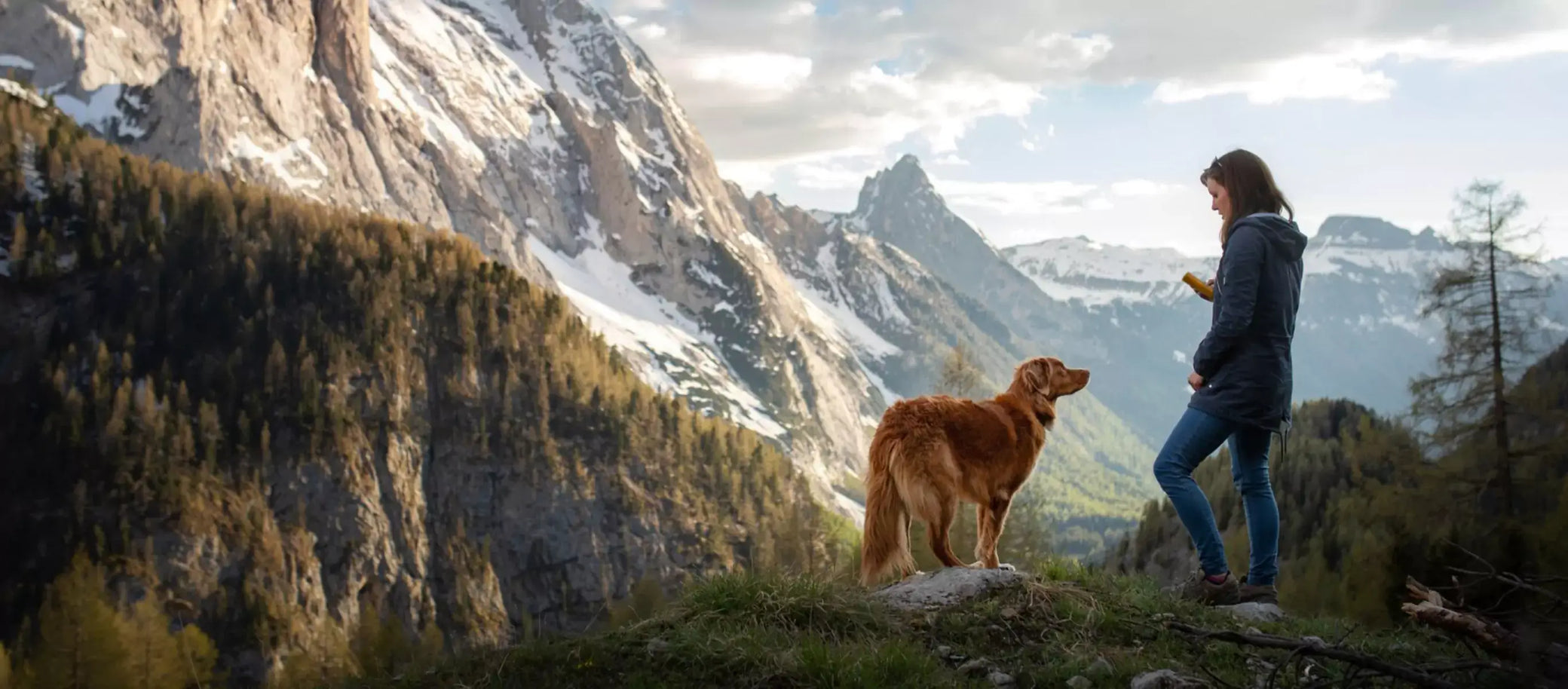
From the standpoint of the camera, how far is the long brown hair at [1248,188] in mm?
8031

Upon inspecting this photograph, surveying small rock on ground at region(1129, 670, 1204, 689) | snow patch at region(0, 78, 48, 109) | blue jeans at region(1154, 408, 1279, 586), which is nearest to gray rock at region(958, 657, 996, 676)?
small rock on ground at region(1129, 670, 1204, 689)

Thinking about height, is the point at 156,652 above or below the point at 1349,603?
below

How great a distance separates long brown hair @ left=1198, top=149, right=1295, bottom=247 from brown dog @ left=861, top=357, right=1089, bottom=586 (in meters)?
2.22

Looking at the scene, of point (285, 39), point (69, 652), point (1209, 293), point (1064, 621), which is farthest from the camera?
point (285, 39)

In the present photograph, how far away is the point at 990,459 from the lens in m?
9.07

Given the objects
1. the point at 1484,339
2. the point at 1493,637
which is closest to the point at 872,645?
the point at 1493,637

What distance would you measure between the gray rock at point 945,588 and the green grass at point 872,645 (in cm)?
15

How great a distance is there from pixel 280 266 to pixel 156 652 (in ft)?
286

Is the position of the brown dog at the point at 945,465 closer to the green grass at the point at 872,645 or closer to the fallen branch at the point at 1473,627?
the green grass at the point at 872,645

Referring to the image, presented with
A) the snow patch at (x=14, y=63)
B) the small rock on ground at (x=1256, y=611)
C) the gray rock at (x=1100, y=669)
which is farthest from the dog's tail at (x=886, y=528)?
the snow patch at (x=14, y=63)

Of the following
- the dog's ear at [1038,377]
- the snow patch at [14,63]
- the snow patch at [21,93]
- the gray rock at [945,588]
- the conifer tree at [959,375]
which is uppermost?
the snow patch at [14,63]

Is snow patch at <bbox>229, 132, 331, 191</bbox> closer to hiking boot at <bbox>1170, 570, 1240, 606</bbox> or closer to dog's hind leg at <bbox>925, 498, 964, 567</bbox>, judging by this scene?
dog's hind leg at <bbox>925, 498, 964, 567</bbox>

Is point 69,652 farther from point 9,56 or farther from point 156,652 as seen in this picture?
point 9,56

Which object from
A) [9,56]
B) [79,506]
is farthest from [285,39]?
[79,506]
